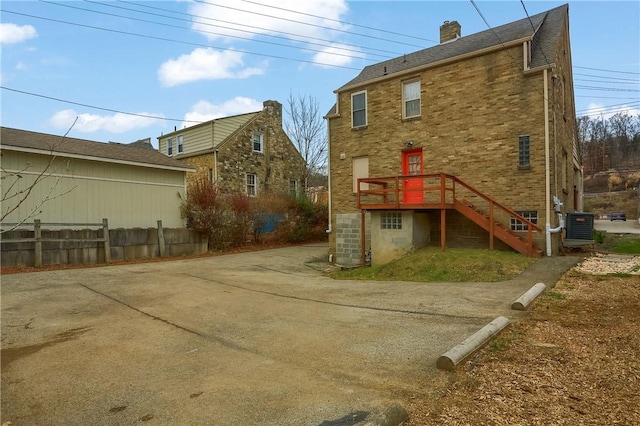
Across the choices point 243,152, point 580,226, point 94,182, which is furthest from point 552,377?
point 243,152

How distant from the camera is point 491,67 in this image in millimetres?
12750

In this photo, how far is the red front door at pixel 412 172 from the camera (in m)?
14.5

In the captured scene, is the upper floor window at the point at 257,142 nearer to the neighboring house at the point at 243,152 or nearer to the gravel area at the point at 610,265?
the neighboring house at the point at 243,152

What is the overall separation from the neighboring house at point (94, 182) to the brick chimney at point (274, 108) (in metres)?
10.8

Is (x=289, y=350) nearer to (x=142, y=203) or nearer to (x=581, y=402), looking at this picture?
(x=581, y=402)

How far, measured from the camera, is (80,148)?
578 inches

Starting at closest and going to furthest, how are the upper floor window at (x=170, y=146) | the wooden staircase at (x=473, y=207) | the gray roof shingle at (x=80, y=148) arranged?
the wooden staircase at (x=473, y=207) → the gray roof shingle at (x=80, y=148) → the upper floor window at (x=170, y=146)

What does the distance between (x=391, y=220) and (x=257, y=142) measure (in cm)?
1528

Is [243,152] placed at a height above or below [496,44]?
below

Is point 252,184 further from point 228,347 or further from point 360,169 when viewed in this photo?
point 228,347

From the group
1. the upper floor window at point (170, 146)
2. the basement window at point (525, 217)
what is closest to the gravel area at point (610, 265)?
the basement window at point (525, 217)

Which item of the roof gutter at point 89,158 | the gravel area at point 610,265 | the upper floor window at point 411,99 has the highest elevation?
the upper floor window at point 411,99

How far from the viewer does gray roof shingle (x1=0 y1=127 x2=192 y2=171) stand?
42.5 feet

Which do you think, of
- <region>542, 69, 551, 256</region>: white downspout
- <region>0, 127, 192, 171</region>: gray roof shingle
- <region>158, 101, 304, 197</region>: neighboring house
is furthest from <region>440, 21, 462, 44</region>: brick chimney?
<region>0, 127, 192, 171</region>: gray roof shingle
